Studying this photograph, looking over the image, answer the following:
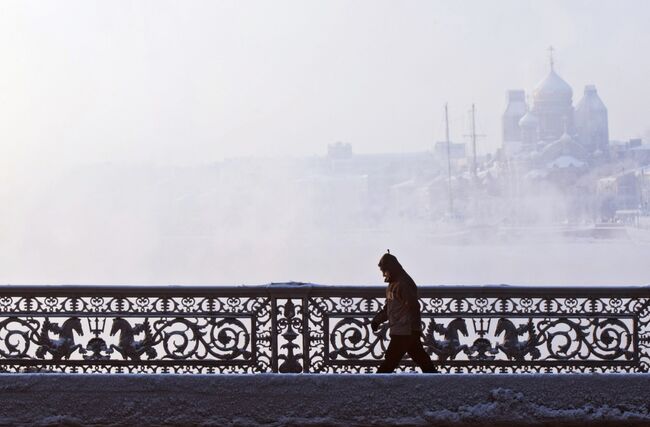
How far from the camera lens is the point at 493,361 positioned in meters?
6.79

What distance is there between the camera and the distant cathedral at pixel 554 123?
144 feet

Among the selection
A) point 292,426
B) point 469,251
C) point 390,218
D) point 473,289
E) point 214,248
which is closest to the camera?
point 292,426

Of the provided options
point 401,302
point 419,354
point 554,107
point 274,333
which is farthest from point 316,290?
point 554,107

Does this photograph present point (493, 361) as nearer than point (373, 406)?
No

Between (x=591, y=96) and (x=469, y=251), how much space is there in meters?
13.2

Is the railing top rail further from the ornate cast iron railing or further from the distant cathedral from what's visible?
the distant cathedral

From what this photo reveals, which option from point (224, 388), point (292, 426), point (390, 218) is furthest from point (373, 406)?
point (390, 218)

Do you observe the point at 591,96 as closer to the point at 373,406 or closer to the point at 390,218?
the point at 390,218

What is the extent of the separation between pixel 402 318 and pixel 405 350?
0.18 meters

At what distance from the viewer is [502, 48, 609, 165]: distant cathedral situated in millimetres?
43750

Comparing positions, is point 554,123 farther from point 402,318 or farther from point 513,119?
point 402,318

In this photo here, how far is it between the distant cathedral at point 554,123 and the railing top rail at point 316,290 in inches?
1443

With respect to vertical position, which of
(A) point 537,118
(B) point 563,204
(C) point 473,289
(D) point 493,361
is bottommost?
(D) point 493,361

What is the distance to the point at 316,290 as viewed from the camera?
664cm
